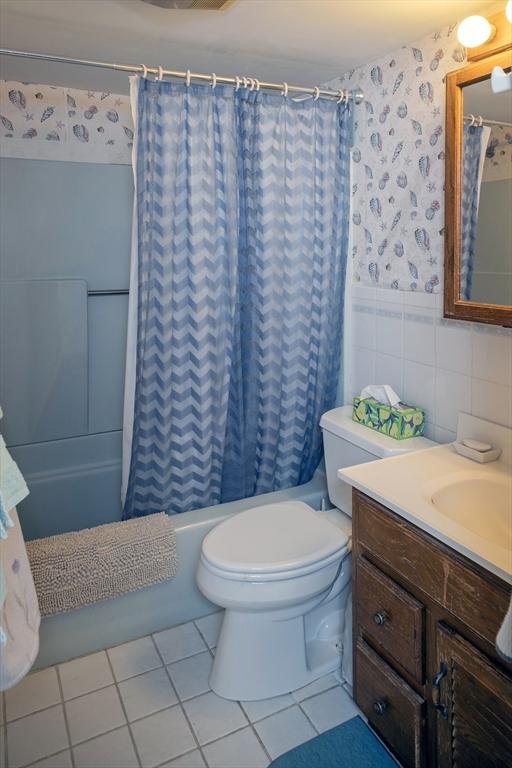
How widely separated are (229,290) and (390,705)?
1384mm

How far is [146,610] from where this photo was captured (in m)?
2.10

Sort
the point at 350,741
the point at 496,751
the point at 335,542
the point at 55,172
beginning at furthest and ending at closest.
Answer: the point at 55,172, the point at 335,542, the point at 350,741, the point at 496,751

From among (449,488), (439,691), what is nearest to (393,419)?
(449,488)

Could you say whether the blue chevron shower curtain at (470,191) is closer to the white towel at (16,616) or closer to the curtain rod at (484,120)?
the curtain rod at (484,120)

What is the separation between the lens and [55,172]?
2.46 metres

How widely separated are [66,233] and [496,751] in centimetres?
237

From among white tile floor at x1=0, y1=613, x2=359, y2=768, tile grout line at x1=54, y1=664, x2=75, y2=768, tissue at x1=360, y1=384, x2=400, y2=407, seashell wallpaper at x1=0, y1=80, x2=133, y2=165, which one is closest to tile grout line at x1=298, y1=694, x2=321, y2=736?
white tile floor at x1=0, y1=613, x2=359, y2=768

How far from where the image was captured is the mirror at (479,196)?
1.60m

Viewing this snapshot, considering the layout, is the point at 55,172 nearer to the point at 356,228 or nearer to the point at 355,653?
the point at 356,228

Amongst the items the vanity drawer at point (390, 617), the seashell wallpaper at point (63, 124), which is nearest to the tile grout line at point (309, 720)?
the vanity drawer at point (390, 617)

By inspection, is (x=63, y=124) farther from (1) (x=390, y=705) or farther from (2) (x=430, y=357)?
(1) (x=390, y=705)

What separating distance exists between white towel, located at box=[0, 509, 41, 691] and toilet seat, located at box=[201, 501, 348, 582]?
59 centimetres

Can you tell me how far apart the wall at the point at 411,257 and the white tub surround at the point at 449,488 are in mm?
147

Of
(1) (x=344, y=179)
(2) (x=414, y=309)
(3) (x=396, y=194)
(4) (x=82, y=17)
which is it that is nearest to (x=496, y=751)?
(2) (x=414, y=309)
